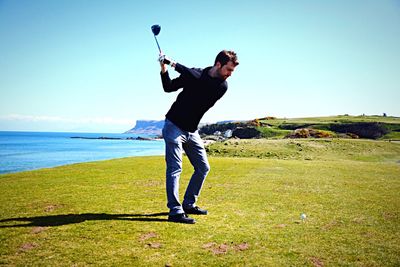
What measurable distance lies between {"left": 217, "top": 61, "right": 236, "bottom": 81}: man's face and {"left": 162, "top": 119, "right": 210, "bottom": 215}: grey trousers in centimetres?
165

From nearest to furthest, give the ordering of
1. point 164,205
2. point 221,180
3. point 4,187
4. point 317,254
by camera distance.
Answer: point 317,254 < point 164,205 < point 4,187 < point 221,180

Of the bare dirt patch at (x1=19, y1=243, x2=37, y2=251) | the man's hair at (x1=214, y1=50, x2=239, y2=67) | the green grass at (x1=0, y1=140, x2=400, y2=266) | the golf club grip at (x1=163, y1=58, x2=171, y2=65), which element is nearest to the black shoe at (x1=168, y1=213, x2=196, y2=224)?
the green grass at (x1=0, y1=140, x2=400, y2=266)

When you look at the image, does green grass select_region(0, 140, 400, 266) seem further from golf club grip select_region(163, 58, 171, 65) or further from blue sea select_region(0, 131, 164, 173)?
blue sea select_region(0, 131, 164, 173)

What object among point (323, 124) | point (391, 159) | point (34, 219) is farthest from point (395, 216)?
point (323, 124)

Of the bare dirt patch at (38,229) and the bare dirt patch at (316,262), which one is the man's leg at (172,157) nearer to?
the bare dirt patch at (38,229)

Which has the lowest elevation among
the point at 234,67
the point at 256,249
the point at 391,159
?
the point at 391,159

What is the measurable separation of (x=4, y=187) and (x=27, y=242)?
27.1ft

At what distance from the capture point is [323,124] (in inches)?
3497

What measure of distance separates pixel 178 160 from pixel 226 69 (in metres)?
2.52

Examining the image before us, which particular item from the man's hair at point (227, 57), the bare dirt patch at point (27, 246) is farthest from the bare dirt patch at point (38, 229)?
the man's hair at point (227, 57)

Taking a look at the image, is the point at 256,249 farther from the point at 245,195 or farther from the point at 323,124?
the point at 323,124

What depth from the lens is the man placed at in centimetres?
693

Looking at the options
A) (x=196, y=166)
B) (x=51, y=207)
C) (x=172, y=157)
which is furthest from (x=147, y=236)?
(x=51, y=207)

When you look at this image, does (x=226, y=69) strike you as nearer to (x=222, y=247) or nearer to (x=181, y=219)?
(x=181, y=219)
